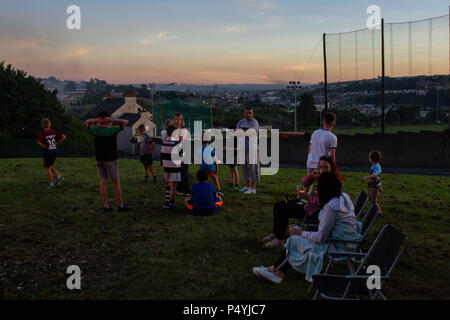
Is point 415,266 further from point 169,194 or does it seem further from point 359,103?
point 359,103

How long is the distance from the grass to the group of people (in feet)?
1.03

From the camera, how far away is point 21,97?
55.4 m

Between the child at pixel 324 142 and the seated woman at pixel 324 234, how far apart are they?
7.27 ft

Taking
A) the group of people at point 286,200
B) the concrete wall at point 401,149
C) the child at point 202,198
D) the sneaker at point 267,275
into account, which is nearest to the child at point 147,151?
the group of people at point 286,200

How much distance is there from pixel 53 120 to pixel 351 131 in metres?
44.5

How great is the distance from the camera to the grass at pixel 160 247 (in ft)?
15.6

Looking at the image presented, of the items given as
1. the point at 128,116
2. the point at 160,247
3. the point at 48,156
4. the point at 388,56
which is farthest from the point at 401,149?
the point at 128,116

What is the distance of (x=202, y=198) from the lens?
7.98m

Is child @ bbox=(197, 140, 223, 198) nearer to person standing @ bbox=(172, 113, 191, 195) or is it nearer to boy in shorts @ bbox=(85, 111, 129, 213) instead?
person standing @ bbox=(172, 113, 191, 195)

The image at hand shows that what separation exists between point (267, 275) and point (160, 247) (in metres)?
2.02

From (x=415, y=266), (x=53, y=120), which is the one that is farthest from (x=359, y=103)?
(x=53, y=120)

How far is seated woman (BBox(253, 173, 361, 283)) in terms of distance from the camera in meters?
4.57

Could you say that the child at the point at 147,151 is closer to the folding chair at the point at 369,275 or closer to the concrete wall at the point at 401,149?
the folding chair at the point at 369,275

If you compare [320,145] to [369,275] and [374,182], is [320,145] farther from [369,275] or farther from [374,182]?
[369,275]
